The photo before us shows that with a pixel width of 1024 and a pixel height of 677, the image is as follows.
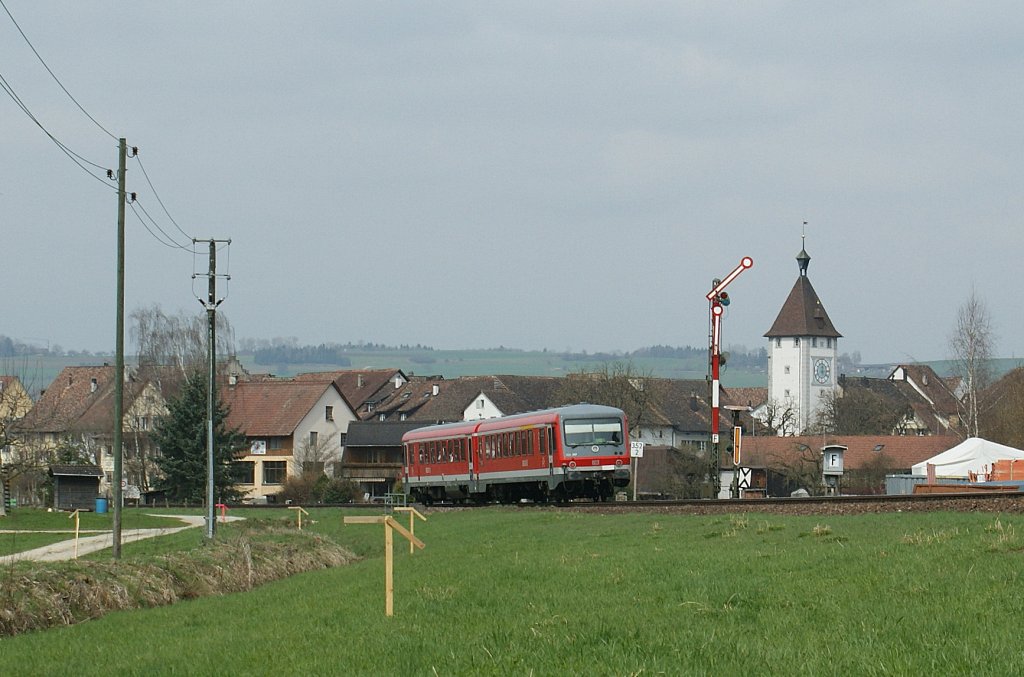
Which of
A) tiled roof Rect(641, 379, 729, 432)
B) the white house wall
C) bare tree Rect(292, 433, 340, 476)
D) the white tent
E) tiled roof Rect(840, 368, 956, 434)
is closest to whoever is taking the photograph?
the white tent

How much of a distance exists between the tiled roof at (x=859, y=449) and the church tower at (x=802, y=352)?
7224 centimetres

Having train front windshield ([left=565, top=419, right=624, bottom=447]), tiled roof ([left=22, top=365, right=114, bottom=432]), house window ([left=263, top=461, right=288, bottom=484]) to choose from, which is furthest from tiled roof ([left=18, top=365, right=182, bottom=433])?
train front windshield ([left=565, top=419, right=624, bottom=447])

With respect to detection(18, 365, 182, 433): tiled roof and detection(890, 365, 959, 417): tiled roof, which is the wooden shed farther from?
detection(890, 365, 959, 417): tiled roof

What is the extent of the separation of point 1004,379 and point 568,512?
64.4m

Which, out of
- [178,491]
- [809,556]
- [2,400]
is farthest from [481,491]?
[178,491]

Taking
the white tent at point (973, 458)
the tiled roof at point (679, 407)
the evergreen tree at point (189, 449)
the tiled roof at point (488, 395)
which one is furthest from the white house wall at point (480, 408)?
the white tent at point (973, 458)

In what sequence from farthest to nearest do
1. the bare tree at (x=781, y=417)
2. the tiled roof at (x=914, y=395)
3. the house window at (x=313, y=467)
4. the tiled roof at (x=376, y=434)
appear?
the tiled roof at (x=914, y=395) < the bare tree at (x=781, y=417) < the tiled roof at (x=376, y=434) < the house window at (x=313, y=467)

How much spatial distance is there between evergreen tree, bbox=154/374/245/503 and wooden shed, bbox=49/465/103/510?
38.3ft

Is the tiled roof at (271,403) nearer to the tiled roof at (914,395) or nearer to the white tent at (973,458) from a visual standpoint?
the white tent at (973,458)

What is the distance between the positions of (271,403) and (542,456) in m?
68.4

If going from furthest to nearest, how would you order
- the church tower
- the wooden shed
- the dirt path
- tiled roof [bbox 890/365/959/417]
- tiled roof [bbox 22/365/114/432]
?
the church tower < tiled roof [bbox 890/365/959/417] < tiled roof [bbox 22/365/114/432] < the wooden shed < the dirt path

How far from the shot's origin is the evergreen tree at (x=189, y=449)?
79.1 meters

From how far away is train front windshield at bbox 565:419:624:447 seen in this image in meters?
41.4

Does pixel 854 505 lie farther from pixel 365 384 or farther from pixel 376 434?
pixel 365 384
